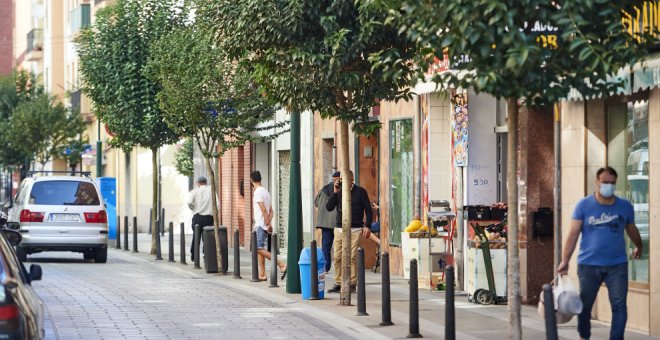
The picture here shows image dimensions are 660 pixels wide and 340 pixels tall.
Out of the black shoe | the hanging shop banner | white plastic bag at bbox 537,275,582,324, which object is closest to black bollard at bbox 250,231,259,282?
the black shoe

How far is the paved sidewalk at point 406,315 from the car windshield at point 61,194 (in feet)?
23.1

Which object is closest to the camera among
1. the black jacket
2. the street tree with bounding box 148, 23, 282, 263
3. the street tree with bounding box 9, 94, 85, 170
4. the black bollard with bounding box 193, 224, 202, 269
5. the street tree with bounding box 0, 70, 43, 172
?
the black jacket

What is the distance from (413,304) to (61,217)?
16.8m

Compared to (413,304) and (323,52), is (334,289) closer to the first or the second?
(323,52)

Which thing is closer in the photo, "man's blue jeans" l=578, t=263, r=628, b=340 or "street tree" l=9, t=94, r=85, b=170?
"man's blue jeans" l=578, t=263, r=628, b=340

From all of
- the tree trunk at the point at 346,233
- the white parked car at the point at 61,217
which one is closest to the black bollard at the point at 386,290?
the tree trunk at the point at 346,233

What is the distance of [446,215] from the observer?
22.1 meters

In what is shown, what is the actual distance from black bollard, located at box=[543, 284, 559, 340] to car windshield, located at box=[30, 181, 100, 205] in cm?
2035

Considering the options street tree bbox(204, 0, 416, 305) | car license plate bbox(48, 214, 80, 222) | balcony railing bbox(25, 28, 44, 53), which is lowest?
car license plate bbox(48, 214, 80, 222)

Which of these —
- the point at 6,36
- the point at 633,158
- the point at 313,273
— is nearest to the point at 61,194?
the point at 313,273

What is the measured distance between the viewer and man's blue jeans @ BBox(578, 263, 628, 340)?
1311cm

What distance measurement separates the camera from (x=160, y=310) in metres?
18.7

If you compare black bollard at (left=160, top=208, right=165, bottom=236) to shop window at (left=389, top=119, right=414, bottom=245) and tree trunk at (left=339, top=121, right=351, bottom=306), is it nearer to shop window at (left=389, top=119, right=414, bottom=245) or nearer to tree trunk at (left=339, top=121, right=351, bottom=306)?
shop window at (left=389, top=119, right=414, bottom=245)

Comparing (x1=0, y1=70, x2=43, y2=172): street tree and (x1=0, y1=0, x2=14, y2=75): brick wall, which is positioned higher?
(x1=0, y1=0, x2=14, y2=75): brick wall
